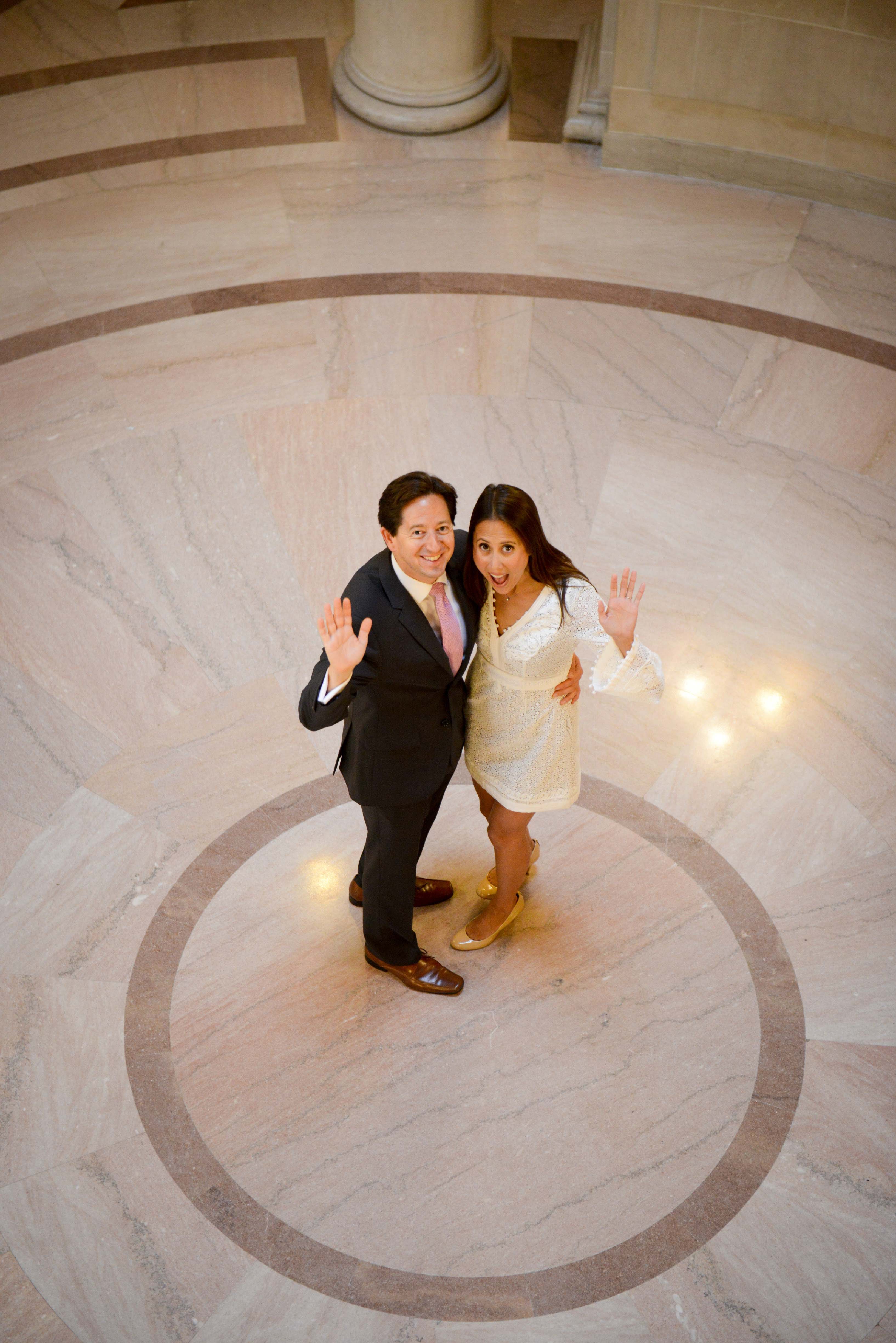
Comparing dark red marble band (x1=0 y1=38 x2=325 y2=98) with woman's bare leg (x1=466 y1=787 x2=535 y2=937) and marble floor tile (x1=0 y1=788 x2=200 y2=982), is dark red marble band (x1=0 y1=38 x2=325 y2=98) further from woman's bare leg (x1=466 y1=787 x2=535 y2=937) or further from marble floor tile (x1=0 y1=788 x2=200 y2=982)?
woman's bare leg (x1=466 y1=787 x2=535 y2=937)

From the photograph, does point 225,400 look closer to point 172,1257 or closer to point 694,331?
point 694,331

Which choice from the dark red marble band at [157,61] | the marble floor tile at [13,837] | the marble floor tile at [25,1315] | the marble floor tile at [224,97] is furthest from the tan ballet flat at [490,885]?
the dark red marble band at [157,61]

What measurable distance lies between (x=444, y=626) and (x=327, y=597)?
1902 mm

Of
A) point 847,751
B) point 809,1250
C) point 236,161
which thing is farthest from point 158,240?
point 809,1250

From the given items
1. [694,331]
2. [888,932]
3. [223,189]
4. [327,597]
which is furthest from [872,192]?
[888,932]

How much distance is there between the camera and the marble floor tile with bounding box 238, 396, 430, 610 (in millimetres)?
5000

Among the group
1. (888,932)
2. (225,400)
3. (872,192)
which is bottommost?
(888,932)

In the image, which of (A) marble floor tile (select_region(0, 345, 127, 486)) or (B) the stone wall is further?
(B) the stone wall

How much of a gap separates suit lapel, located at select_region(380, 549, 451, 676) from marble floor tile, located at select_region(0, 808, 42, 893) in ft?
6.40

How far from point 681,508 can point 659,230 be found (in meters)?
2.36

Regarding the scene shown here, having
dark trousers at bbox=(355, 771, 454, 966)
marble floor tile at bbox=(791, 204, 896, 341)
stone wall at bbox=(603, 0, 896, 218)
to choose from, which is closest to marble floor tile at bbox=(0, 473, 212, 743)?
dark trousers at bbox=(355, 771, 454, 966)

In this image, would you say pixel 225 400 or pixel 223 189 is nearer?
pixel 225 400

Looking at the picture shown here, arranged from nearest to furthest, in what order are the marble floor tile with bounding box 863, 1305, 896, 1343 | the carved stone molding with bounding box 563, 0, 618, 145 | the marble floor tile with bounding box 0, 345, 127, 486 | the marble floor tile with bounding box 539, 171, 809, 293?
the marble floor tile with bounding box 863, 1305, 896, 1343, the marble floor tile with bounding box 0, 345, 127, 486, the marble floor tile with bounding box 539, 171, 809, 293, the carved stone molding with bounding box 563, 0, 618, 145

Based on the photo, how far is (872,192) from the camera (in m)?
6.69
